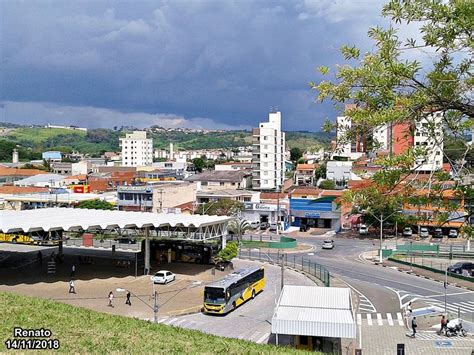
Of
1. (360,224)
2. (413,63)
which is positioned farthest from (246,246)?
(413,63)

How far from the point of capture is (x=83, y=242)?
4781 centimetres

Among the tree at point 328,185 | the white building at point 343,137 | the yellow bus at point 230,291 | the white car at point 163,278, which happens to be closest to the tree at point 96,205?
the tree at point 328,185

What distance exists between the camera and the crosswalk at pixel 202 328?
20919mm

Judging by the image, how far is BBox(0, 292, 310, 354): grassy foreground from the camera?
1010 centimetres

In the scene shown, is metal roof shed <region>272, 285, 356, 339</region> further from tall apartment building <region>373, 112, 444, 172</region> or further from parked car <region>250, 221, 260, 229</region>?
parked car <region>250, 221, 260, 229</region>

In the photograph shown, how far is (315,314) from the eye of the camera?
60.9ft

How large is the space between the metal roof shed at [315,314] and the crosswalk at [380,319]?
382cm

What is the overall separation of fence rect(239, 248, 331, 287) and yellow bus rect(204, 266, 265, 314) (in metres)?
3.80

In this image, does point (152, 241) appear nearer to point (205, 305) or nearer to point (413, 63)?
point (205, 305)

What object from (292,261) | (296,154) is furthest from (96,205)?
(296,154)

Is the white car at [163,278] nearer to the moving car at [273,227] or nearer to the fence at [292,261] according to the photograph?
the fence at [292,261]

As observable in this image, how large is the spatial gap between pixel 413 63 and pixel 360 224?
165 ft

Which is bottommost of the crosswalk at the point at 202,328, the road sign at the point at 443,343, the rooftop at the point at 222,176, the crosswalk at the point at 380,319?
the road sign at the point at 443,343

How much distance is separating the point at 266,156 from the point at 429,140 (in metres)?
70.8
